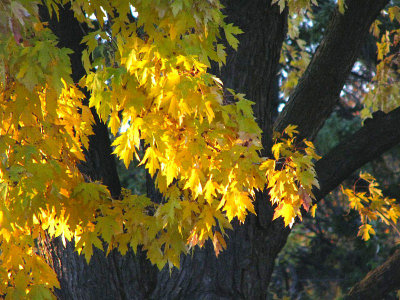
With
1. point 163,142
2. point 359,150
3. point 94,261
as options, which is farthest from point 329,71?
point 94,261

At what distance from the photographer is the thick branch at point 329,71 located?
3459 millimetres

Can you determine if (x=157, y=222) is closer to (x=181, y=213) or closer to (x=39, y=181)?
(x=181, y=213)

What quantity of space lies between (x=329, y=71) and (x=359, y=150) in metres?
0.59

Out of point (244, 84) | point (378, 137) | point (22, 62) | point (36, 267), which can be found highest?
point (244, 84)

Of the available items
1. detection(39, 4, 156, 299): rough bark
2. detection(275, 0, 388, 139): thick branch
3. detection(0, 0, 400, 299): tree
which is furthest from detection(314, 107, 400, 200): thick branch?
detection(39, 4, 156, 299): rough bark

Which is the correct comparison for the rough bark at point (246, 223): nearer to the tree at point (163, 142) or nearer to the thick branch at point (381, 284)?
the tree at point (163, 142)

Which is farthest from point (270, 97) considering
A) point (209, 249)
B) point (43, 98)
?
point (43, 98)

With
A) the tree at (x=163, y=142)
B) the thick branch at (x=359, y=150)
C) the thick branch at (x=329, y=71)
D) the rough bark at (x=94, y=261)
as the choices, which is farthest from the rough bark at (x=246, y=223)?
the thick branch at (x=359, y=150)

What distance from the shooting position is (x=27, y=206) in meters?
2.29

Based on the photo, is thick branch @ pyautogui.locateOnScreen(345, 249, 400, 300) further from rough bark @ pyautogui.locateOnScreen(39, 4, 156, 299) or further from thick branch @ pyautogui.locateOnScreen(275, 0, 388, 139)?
rough bark @ pyautogui.locateOnScreen(39, 4, 156, 299)

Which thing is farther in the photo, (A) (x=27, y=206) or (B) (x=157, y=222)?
(B) (x=157, y=222)

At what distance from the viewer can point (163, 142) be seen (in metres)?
2.23

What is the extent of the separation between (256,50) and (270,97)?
357 mm

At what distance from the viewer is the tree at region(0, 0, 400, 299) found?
219 cm
